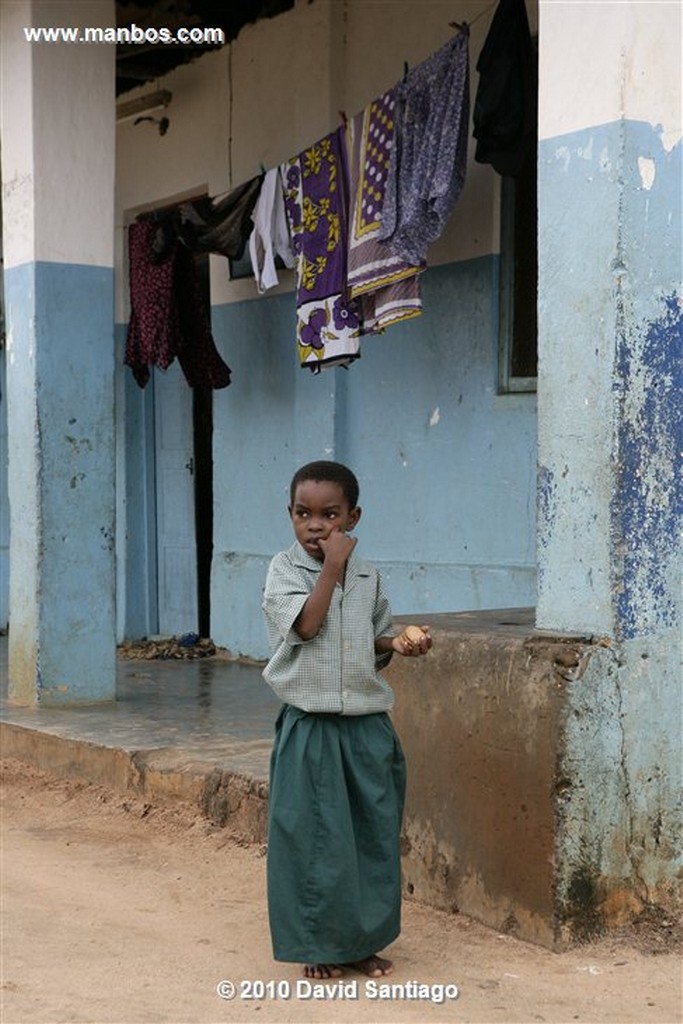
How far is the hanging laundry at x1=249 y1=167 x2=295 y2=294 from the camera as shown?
767cm

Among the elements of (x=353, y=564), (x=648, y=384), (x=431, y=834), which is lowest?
(x=431, y=834)

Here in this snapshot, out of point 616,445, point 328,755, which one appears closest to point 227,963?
point 328,755

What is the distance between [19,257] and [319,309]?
1.59 m

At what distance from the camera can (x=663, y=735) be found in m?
3.74

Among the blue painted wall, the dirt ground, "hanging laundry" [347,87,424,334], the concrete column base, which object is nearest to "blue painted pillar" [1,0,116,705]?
"hanging laundry" [347,87,424,334]

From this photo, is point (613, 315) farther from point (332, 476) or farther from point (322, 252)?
point (322, 252)

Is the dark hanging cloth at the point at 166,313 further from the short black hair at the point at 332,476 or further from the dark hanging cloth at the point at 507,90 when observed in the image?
the short black hair at the point at 332,476

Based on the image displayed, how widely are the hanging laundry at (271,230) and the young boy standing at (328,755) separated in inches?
177

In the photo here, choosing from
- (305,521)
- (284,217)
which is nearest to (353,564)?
(305,521)

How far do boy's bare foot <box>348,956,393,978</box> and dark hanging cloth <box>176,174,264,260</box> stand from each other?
5.30 m

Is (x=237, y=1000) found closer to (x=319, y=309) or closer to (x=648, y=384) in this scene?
(x=648, y=384)

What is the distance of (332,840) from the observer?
11.0 ft

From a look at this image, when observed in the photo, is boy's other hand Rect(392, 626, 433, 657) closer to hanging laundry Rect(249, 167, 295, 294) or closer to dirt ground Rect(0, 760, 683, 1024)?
dirt ground Rect(0, 760, 683, 1024)

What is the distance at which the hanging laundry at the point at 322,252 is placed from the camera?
277 inches
